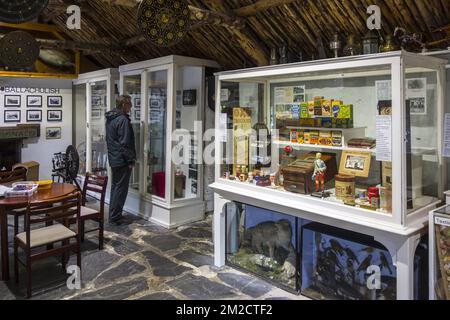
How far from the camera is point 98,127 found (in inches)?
295

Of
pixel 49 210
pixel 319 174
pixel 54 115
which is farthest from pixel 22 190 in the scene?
pixel 54 115

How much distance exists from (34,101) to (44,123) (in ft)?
1.68

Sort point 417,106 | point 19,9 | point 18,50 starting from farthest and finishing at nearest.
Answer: point 18,50 → point 417,106 → point 19,9

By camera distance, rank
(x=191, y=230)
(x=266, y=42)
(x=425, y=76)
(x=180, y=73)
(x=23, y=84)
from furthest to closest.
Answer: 1. (x=23, y=84)
2. (x=180, y=73)
3. (x=191, y=230)
4. (x=266, y=42)
5. (x=425, y=76)

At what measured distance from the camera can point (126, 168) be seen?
5.50 m

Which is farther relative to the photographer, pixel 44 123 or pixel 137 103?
pixel 44 123

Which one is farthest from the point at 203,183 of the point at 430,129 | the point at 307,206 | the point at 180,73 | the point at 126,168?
the point at 430,129

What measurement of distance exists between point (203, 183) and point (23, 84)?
4.73 metres

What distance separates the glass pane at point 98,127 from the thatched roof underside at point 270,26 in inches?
37.8

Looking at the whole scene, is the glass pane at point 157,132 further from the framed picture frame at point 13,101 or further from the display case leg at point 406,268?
the display case leg at point 406,268

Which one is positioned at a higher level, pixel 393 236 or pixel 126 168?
pixel 126 168

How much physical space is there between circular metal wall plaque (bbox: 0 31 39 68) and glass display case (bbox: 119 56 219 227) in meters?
1.41

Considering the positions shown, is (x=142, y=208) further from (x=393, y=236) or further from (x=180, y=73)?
(x=393, y=236)

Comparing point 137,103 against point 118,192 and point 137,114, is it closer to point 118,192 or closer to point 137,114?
point 137,114
